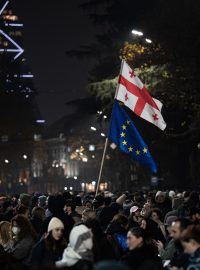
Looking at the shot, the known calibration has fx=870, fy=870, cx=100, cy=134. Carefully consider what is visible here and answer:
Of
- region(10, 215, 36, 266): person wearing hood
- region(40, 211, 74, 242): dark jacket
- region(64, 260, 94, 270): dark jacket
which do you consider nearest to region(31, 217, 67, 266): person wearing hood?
region(64, 260, 94, 270): dark jacket

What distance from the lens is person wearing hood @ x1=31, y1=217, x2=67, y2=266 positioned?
32.2 ft

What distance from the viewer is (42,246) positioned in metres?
9.91

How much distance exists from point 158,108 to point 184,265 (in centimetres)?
1087

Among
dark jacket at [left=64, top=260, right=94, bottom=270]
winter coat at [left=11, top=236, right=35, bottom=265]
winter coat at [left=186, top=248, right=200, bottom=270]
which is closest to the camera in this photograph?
winter coat at [left=186, top=248, right=200, bottom=270]

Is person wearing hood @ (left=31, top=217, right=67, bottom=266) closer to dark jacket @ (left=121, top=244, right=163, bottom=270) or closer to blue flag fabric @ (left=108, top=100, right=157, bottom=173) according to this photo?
dark jacket @ (left=121, top=244, right=163, bottom=270)

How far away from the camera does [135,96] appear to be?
18594 mm

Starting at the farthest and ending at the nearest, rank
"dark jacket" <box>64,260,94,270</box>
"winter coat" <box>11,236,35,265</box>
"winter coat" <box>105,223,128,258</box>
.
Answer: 1. "winter coat" <box>11,236,35,265</box>
2. "winter coat" <box>105,223,128,258</box>
3. "dark jacket" <box>64,260,94,270</box>

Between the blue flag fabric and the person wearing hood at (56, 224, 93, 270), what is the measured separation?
9549 millimetres

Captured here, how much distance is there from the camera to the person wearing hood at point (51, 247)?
32.2 feet

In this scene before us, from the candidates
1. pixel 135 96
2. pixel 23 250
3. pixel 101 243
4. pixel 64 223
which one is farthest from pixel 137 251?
pixel 135 96

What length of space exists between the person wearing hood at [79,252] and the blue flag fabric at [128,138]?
9.55 metres

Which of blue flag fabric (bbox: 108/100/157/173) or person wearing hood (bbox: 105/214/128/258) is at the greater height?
blue flag fabric (bbox: 108/100/157/173)

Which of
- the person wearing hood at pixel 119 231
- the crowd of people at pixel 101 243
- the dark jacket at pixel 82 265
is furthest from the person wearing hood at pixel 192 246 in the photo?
the person wearing hood at pixel 119 231

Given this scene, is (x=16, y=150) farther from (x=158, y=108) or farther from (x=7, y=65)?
(x=158, y=108)
